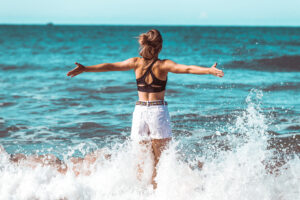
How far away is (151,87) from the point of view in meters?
3.94

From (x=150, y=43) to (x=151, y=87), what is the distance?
49cm

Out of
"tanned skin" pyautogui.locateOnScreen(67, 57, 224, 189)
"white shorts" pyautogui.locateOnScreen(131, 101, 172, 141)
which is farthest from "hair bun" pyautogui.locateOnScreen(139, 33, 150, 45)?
"white shorts" pyautogui.locateOnScreen(131, 101, 172, 141)

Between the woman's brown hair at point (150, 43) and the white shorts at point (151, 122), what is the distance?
606 mm

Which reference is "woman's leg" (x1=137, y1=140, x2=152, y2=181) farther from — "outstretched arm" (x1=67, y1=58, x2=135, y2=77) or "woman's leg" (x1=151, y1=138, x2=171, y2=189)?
"outstretched arm" (x1=67, y1=58, x2=135, y2=77)

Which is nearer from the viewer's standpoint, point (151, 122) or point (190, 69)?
point (190, 69)

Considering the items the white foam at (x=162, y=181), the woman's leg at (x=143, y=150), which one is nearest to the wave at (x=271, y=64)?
the white foam at (x=162, y=181)

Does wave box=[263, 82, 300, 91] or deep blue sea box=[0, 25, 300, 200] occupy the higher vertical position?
wave box=[263, 82, 300, 91]

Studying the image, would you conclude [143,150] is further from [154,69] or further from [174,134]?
[174,134]

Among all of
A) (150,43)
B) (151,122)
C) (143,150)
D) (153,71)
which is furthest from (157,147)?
(150,43)

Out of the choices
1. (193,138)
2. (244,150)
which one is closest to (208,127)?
(193,138)

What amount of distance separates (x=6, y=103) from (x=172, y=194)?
7.32 meters

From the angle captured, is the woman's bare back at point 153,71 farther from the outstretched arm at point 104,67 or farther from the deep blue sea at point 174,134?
the deep blue sea at point 174,134

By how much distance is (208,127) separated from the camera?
24.0 feet

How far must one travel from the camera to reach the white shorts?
396 cm
